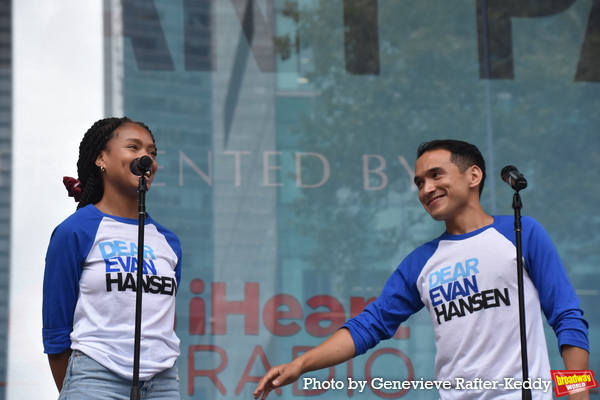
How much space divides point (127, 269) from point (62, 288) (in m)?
0.21

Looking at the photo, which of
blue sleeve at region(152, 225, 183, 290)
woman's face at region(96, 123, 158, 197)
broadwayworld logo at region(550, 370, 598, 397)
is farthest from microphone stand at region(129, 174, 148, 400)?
broadwayworld logo at region(550, 370, 598, 397)

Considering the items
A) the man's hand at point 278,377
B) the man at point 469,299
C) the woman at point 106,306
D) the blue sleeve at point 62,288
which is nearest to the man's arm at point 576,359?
the man at point 469,299

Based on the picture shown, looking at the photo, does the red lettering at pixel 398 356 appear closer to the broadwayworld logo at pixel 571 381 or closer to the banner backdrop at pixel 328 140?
the banner backdrop at pixel 328 140

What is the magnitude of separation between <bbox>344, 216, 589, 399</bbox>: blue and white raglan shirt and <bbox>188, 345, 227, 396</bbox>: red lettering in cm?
165

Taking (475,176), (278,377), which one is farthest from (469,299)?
(278,377)

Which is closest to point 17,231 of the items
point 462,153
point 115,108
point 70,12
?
point 115,108

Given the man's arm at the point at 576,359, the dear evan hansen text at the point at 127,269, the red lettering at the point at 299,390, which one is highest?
the dear evan hansen text at the point at 127,269

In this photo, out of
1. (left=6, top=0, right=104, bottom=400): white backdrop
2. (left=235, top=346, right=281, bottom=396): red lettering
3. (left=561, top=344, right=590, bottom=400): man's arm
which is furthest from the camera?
(left=235, top=346, right=281, bottom=396): red lettering

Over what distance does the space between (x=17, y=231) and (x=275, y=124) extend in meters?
1.57

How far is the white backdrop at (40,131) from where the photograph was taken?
166 inches

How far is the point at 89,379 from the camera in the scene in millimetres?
2387

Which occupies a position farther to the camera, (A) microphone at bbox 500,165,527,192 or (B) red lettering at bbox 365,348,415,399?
(B) red lettering at bbox 365,348,415,399

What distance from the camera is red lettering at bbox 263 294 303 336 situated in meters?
4.39

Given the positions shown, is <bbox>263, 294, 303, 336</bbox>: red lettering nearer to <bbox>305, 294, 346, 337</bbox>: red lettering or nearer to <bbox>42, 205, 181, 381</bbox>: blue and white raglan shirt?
<bbox>305, 294, 346, 337</bbox>: red lettering
